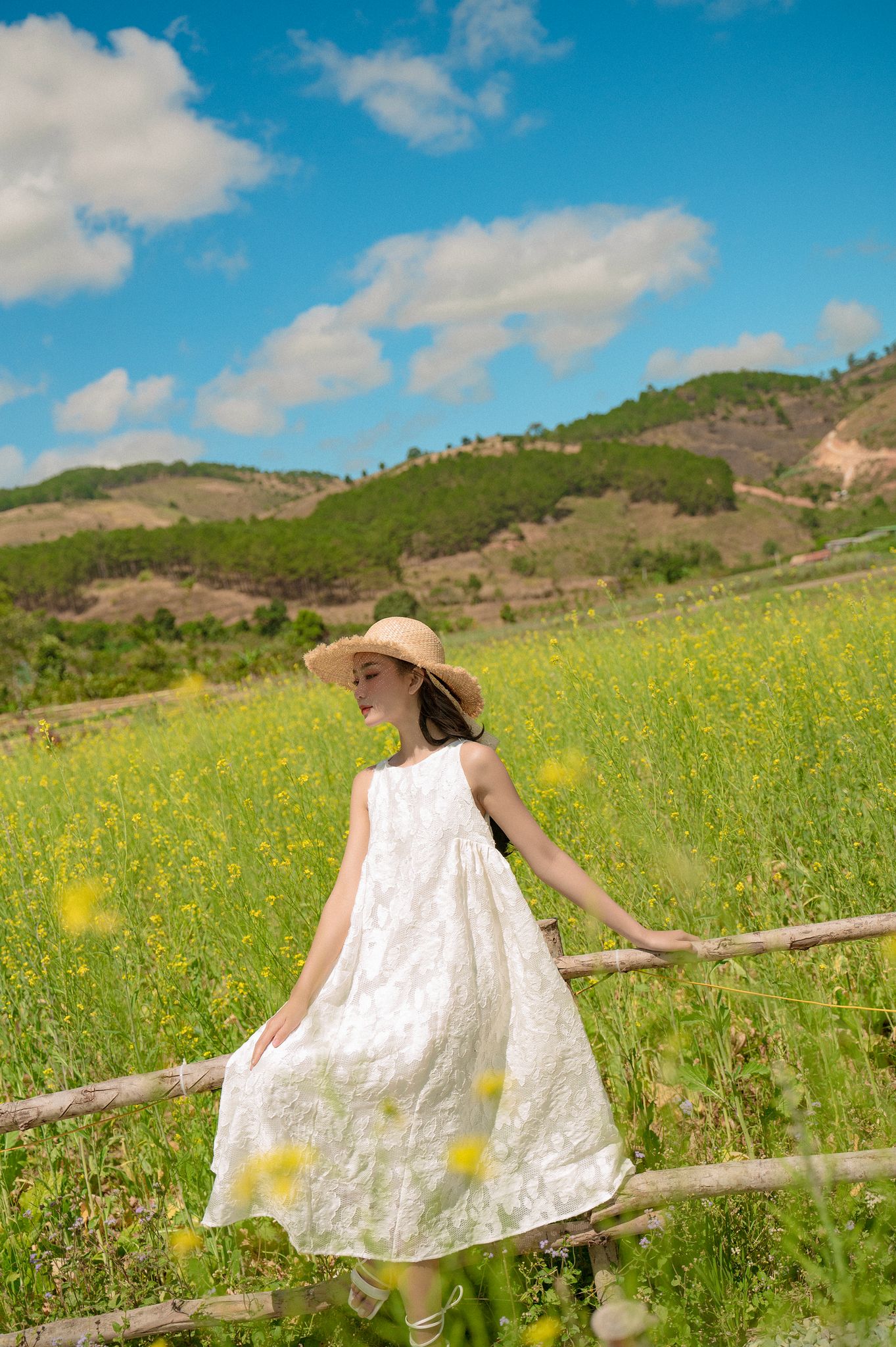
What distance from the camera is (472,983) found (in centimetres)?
188

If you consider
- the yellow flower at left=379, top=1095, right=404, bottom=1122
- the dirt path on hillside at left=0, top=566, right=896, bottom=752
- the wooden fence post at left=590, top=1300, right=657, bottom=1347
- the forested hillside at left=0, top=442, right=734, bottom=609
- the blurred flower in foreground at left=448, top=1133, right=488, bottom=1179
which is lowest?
the blurred flower in foreground at left=448, top=1133, right=488, bottom=1179

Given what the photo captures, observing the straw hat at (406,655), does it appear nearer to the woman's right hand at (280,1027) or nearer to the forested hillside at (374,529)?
the woman's right hand at (280,1027)

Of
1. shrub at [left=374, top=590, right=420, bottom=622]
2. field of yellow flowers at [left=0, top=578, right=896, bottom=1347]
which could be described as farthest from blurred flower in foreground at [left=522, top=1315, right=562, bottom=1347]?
shrub at [left=374, top=590, right=420, bottom=622]

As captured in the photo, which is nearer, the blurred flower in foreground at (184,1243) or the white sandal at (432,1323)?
the white sandal at (432,1323)

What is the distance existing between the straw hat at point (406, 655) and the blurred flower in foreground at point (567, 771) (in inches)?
38.1

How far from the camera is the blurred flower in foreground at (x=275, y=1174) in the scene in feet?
5.84

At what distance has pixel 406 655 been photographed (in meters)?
2.14

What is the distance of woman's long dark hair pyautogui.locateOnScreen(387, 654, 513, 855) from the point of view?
2.22 m

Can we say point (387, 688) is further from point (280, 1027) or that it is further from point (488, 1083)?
point (488, 1083)

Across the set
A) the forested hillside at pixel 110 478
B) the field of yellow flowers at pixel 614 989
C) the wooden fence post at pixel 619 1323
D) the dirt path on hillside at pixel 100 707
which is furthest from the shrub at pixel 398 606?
the forested hillside at pixel 110 478

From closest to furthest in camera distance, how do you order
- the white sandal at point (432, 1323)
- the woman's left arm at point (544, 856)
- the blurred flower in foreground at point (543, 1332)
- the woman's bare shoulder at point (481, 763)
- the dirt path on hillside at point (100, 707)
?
1. the blurred flower in foreground at point (543, 1332)
2. the white sandal at point (432, 1323)
3. the woman's left arm at point (544, 856)
4. the woman's bare shoulder at point (481, 763)
5. the dirt path on hillside at point (100, 707)

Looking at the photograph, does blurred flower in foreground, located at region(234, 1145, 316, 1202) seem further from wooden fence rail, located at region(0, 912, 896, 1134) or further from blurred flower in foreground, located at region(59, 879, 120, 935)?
blurred flower in foreground, located at region(59, 879, 120, 935)

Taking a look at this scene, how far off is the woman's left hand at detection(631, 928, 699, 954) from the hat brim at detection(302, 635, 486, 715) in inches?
25.9

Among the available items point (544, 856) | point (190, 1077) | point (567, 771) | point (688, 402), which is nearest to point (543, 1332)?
point (544, 856)
